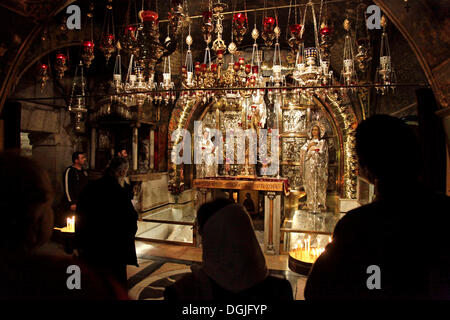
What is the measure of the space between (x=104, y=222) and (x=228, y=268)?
176 centimetres

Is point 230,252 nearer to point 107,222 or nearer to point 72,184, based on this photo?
point 107,222

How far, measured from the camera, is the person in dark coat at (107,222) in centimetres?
A: 256

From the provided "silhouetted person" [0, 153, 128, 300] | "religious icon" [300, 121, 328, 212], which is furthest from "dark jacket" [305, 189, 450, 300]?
"religious icon" [300, 121, 328, 212]

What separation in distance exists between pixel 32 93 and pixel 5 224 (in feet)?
29.0

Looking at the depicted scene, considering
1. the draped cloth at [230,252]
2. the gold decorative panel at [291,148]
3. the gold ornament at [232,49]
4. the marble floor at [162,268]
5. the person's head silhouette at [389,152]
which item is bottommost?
the marble floor at [162,268]

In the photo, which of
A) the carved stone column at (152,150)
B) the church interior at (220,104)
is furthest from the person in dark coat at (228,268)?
the carved stone column at (152,150)

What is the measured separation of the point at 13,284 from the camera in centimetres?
95

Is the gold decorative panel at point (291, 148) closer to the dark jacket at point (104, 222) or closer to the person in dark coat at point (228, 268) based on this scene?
the dark jacket at point (104, 222)

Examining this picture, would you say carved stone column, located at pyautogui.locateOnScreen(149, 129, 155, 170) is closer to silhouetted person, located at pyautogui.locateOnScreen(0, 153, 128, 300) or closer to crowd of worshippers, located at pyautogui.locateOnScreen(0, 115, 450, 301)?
crowd of worshippers, located at pyautogui.locateOnScreen(0, 115, 450, 301)

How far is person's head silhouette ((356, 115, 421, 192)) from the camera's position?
121 cm

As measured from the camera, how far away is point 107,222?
8.59ft

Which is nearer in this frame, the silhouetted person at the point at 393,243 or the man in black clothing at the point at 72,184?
the silhouetted person at the point at 393,243

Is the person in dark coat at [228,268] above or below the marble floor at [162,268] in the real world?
above

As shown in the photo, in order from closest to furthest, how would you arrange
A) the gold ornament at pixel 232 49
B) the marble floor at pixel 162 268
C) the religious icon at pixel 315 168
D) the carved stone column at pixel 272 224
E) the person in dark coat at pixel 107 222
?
the person in dark coat at pixel 107 222
the marble floor at pixel 162 268
the gold ornament at pixel 232 49
the carved stone column at pixel 272 224
the religious icon at pixel 315 168
